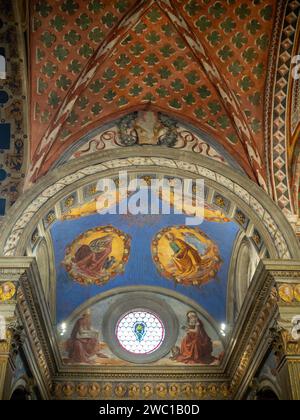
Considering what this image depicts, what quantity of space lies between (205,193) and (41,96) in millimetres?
4105

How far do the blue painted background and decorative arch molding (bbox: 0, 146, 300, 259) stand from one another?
3.35 meters

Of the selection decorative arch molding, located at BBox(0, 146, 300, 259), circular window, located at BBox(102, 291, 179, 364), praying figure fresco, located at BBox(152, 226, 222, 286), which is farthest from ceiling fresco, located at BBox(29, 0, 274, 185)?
circular window, located at BBox(102, 291, 179, 364)

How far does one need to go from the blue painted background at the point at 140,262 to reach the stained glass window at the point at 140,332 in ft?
3.26

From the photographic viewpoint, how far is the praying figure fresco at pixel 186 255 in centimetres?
1594

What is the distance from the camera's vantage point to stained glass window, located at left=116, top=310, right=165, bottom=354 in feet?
53.9

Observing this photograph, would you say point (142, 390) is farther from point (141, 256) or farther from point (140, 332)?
point (141, 256)

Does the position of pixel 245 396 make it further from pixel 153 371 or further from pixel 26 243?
pixel 26 243

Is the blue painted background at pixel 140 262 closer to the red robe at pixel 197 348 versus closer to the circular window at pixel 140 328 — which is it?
the circular window at pixel 140 328

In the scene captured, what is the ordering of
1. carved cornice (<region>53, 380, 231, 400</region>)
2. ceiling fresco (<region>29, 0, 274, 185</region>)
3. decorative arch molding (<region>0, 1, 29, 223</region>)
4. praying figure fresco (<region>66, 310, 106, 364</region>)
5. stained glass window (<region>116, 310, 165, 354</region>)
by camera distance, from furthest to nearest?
stained glass window (<region>116, 310, 165, 354</region>)
praying figure fresco (<region>66, 310, 106, 364</region>)
carved cornice (<region>53, 380, 231, 400</region>)
ceiling fresco (<region>29, 0, 274, 185</region>)
decorative arch molding (<region>0, 1, 29, 223</region>)

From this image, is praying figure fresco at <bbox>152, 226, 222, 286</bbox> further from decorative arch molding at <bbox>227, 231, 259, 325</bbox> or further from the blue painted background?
decorative arch molding at <bbox>227, 231, 259, 325</bbox>

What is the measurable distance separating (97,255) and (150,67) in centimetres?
603

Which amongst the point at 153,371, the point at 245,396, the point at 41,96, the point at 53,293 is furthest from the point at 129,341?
the point at 41,96

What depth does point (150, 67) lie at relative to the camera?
40.7 feet

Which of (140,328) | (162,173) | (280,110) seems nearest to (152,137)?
(162,173)
